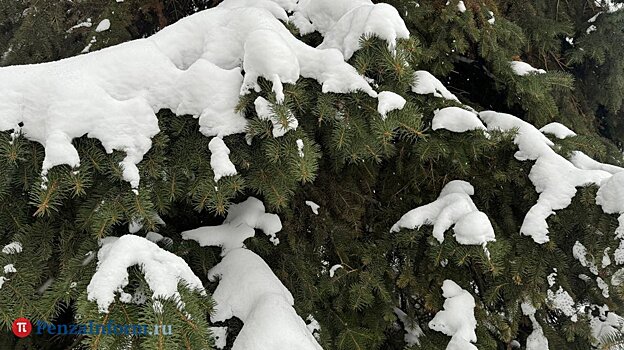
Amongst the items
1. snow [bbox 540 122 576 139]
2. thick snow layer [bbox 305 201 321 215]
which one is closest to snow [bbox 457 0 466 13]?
snow [bbox 540 122 576 139]

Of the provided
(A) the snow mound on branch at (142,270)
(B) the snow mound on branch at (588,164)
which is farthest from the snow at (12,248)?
(B) the snow mound on branch at (588,164)

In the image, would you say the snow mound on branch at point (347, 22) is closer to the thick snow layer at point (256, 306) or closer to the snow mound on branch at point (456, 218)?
the snow mound on branch at point (456, 218)

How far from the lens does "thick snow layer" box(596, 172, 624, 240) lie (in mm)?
1750

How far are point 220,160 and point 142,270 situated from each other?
47 centimetres

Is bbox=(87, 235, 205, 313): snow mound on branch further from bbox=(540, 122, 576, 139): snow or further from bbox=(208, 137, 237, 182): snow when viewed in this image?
bbox=(540, 122, 576, 139): snow

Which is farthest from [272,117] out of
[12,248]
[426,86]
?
[12,248]

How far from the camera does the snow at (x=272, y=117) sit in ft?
5.17

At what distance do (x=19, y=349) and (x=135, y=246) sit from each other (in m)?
1.23

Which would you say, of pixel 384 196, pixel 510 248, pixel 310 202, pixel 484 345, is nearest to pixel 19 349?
pixel 310 202

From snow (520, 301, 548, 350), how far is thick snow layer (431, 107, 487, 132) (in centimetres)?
96

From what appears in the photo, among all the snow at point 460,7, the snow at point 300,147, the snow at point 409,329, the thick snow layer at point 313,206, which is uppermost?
the snow at point 460,7

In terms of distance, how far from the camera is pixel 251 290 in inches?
72.1

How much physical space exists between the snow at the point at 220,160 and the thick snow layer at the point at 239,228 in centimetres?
58

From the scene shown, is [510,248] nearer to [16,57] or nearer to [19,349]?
[19,349]
